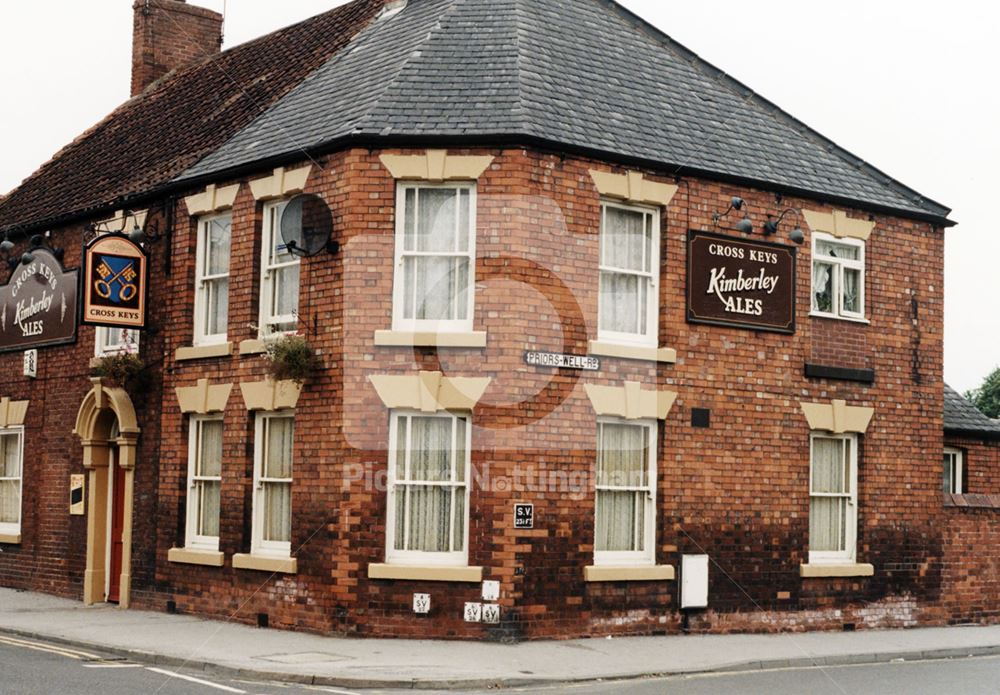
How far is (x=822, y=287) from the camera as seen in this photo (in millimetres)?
19984

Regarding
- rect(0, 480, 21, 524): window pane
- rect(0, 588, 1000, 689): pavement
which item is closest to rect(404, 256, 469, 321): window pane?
rect(0, 588, 1000, 689): pavement

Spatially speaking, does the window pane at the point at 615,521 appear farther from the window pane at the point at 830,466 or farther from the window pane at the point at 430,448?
the window pane at the point at 830,466

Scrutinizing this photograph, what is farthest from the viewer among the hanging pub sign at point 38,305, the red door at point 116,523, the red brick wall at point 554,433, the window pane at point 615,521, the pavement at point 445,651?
the hanging pub sign at point 38,305

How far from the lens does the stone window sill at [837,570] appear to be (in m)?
19.2

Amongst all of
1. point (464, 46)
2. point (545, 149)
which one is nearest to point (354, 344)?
point (545, 149)

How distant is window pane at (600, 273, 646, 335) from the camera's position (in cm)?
1803

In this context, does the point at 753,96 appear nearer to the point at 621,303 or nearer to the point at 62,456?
the point at 621,303

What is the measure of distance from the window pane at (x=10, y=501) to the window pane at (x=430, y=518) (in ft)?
32.8

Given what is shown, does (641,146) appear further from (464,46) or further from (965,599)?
(965,599)

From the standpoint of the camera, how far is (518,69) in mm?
18125

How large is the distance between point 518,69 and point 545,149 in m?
1.52

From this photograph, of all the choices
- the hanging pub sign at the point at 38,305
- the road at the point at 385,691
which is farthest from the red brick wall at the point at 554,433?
the hanging pub sign at the point at 38,305

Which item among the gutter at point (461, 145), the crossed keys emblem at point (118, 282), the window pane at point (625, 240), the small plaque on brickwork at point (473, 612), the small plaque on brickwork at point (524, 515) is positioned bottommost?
the small plaque on brickwork at point (473, 612)

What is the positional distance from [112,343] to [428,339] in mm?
7386
